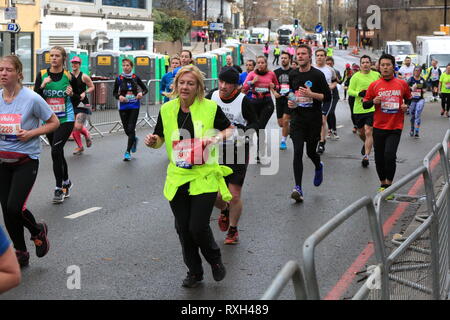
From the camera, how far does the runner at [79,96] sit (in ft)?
33.1

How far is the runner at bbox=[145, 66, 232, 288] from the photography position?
5.89 meters

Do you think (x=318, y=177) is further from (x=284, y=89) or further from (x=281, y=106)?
(x=281, y=106)

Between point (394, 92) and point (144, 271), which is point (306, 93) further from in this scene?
point (144, 271)

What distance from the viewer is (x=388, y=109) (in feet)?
32.2

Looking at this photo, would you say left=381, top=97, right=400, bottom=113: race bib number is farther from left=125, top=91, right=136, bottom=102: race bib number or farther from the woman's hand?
left=125, top=91, right=136, bottom=102: race bib number

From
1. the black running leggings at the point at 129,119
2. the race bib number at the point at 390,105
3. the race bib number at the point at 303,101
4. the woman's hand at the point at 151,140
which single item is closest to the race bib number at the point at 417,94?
the black running leggings at the point at 129,119

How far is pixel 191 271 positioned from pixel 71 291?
3.12 ft

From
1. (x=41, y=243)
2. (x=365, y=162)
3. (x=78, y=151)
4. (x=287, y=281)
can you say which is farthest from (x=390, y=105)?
(x=287, y=281)

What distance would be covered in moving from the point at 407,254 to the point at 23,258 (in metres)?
3.60

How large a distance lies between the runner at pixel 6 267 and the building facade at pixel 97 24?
33447 mm

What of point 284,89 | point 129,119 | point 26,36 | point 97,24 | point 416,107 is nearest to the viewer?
point 284,89

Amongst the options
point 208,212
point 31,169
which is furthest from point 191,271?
point 31,169

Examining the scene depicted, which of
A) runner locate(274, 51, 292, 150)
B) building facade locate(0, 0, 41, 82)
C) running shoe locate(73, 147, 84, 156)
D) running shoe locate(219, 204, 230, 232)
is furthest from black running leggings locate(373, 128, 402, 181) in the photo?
building facade locate(0, 0, 41, 82)

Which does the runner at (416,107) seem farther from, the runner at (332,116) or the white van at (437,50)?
the white van at (437,50)
